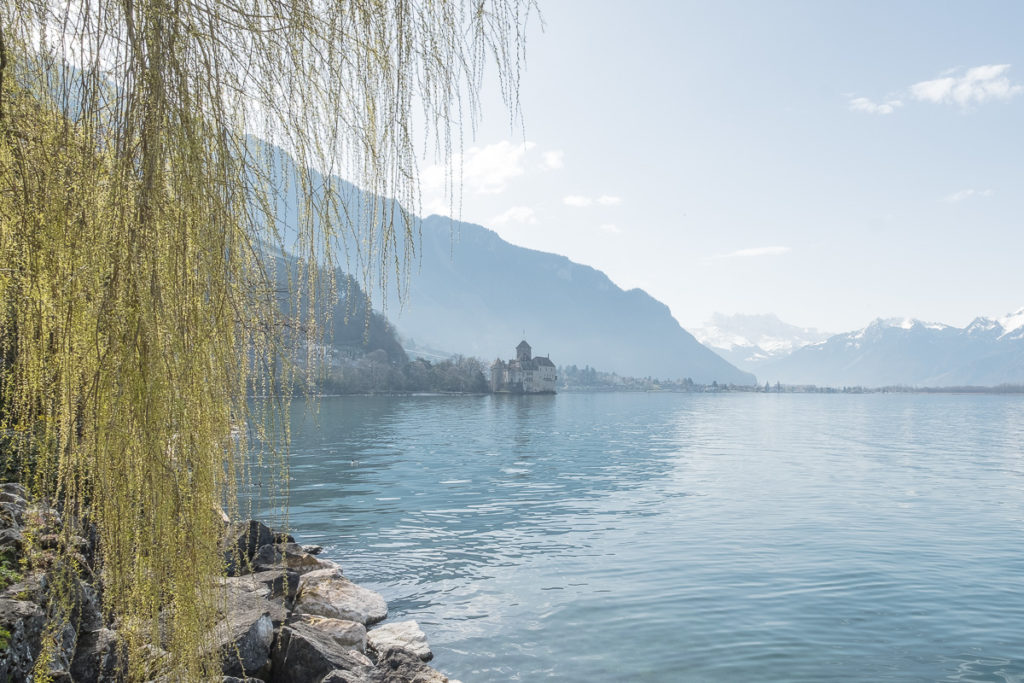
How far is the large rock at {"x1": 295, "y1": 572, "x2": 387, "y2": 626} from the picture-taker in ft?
52.6

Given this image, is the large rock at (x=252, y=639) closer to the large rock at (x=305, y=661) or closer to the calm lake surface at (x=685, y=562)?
the large rock at (x=305, y=661)

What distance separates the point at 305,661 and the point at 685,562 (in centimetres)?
1546

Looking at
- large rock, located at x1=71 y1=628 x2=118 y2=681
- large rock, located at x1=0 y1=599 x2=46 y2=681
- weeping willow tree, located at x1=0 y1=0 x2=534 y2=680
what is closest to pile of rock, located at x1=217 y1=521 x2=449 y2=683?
large rock, located at x1=71 y1=628 x2=118 y2=681

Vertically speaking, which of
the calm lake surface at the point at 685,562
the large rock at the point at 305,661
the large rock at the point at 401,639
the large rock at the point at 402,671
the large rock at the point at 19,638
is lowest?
the calm lake surface at the point at 685,562

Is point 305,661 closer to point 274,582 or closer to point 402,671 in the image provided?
point 402,671

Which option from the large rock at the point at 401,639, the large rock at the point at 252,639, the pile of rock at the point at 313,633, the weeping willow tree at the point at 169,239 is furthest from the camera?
the large rock at the point at 401,639

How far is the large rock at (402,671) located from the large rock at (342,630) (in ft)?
5.15

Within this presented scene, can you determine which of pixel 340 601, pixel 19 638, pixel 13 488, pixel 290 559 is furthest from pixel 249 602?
pixel 290 559

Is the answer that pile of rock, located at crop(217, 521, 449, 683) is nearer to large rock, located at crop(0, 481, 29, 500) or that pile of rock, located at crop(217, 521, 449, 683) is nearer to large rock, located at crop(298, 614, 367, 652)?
large rock, located at crop(298, 614, 367, 652)

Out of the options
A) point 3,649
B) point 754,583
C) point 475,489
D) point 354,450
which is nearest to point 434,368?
point 354,450

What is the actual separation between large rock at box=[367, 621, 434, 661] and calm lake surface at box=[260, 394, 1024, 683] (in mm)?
485

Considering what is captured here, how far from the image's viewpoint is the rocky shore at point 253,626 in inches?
231

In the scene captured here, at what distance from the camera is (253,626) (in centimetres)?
1080

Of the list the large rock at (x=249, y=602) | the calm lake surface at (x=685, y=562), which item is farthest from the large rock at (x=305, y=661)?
the calm lake surface at (x=685, y=562)
